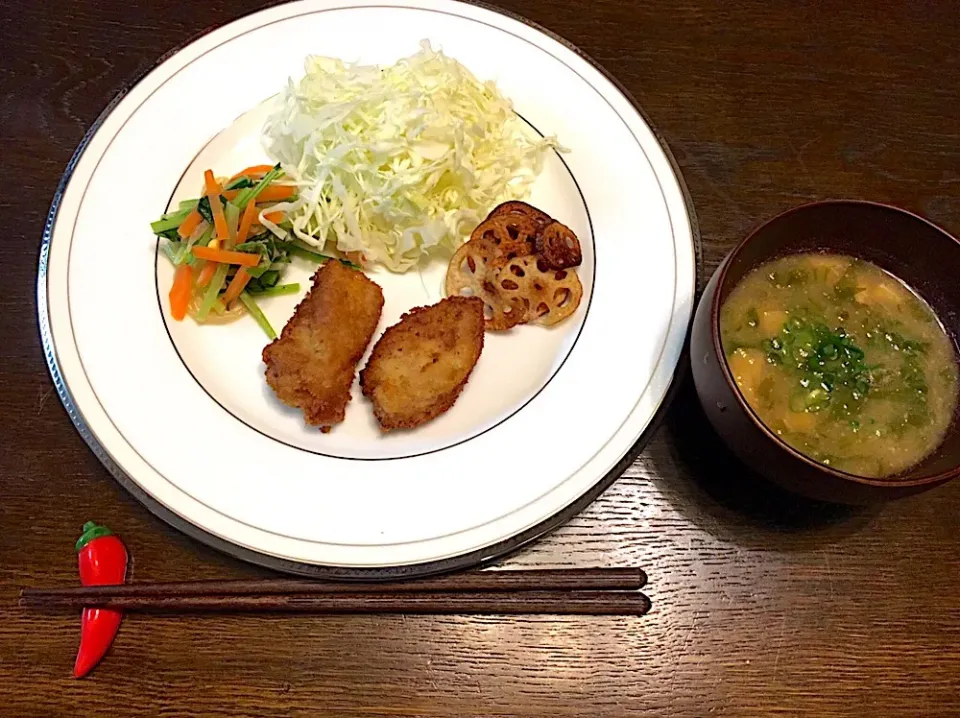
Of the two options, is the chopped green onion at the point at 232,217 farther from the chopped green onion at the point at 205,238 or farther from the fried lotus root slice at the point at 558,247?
the fried lotus root slice at the point at 558,247

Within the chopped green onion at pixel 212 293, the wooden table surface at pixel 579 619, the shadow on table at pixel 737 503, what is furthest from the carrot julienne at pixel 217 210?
the shadow on table at pixel 737 503

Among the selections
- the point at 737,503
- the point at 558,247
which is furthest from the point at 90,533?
the point at 737,503

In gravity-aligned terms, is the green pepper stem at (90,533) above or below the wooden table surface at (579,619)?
above

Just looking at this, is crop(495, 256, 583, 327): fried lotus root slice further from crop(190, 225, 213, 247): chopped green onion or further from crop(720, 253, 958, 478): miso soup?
crop(190, 225, 213, 247): chopped green onion

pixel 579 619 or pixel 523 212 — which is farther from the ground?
pixel 523 212

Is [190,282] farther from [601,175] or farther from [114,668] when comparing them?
[601,175]

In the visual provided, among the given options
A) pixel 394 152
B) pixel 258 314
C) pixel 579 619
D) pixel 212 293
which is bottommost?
pixel 579 619

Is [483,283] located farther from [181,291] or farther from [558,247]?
[181,291]
